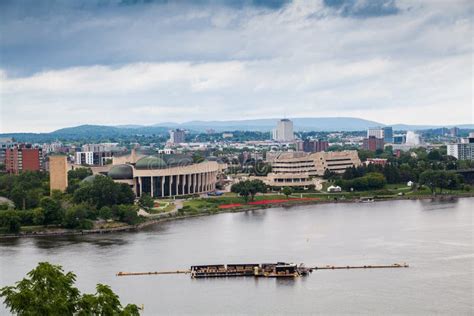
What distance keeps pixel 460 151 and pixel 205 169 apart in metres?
24.5

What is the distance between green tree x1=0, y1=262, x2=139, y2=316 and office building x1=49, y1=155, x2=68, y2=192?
23.5 meters

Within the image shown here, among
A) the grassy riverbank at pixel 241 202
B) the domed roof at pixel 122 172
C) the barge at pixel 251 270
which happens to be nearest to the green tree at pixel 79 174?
the domed roof at pixel 122 172

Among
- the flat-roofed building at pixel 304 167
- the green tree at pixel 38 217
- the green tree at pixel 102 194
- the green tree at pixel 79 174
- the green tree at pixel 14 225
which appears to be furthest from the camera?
the flat-roofed building at pixel 304 167

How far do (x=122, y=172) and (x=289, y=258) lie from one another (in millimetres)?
16994

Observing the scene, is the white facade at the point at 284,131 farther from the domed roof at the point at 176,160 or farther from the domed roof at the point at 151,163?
the domed roof at the point at 151,163

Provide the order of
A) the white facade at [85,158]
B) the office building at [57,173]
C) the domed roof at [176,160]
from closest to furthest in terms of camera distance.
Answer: the office building at [57,173] < the domed roof at [176,160] < the white facade at [85,158]

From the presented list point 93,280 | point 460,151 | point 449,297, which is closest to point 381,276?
point 449,297

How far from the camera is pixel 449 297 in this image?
17.1m

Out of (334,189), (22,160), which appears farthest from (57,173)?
(22,160)

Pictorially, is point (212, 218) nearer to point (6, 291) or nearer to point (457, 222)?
point (457, 222)

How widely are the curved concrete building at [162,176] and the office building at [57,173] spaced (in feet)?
7.41

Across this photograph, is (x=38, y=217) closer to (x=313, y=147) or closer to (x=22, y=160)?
(x=22, y=160)

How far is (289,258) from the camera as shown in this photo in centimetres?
2169

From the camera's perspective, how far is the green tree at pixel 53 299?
39.1 ft
